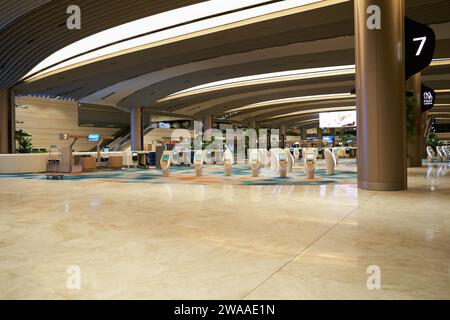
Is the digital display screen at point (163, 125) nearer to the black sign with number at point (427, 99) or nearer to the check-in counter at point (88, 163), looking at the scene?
the check-in counter at point (88, 163)

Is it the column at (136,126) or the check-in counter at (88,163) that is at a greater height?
the column at (136,126)

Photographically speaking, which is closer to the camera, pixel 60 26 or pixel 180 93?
pixel 60 26

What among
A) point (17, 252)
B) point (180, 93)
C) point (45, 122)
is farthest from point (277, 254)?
point (45, 122)

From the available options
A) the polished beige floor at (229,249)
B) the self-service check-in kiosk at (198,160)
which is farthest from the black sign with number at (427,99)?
the polished beige floor at (229,249)

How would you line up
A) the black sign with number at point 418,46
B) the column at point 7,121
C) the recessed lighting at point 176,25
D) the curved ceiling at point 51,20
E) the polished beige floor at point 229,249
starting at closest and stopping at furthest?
1. the polished beige floor at point 229,249
2. the black sign with number at point 418,46
3. the curved ceiling at point 51,20
4. the recessed lighting at point 176,25
5. the column at point 7,121

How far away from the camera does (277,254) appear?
3.04m

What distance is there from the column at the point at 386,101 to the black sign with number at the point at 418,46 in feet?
5.38

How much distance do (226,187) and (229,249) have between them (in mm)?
5361

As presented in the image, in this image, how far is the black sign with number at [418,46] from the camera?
28.6 ft

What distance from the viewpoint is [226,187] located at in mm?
8578

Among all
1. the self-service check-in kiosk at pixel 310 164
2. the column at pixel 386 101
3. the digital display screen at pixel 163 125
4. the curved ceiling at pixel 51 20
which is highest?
the curved ceiling at pixel 51 20

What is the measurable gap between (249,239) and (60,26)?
10154 mm

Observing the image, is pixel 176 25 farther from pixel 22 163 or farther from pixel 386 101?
pixel 22 163

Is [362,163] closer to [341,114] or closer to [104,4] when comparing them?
[104,4]
